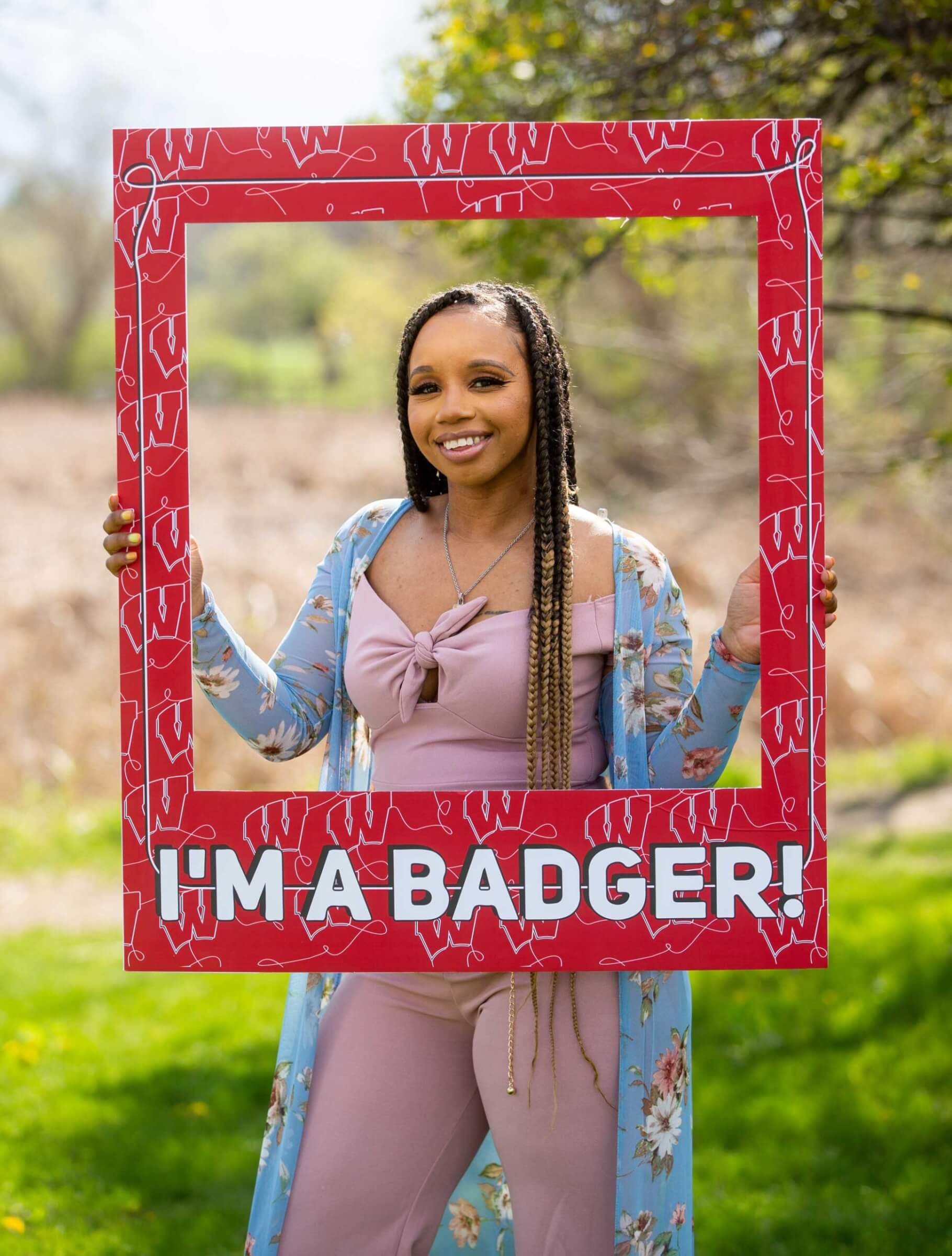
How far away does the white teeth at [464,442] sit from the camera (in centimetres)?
205

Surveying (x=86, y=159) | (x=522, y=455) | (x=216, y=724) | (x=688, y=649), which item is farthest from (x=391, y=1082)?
(x=86, y=159)

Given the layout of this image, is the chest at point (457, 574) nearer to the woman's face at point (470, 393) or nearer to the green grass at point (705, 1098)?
the woman's face at point (470, 393)

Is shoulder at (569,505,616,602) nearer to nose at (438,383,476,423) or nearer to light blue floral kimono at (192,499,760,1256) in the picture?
light blue floral kimono at (192,499,760,1256)

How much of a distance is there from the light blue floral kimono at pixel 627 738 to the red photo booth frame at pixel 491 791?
0.09 metres

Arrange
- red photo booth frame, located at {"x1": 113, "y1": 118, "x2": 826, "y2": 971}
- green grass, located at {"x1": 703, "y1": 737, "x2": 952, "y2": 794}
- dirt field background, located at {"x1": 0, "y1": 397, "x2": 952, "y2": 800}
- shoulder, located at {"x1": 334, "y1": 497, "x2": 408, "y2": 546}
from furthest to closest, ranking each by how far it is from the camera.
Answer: green grass, located at {"x1": 703, "y1": 737, "x2": 952, "y2": 794} < dirt field background, located at {"x1": 0, "y1": 397, "x2": 952, "y2": 800} < shoulder, located at {"x1": 334, "y1": 497, "x2": 408, "y2": 546} < red photo booth frame, located at {"x1": 113, "y1": 118, "x2": 826, "y2": 971}

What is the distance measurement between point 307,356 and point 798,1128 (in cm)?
1736

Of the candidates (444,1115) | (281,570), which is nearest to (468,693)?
(444,1115)

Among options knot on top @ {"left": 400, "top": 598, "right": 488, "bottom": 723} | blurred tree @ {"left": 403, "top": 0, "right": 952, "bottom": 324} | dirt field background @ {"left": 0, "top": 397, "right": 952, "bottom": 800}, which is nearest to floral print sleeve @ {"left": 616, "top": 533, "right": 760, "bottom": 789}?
knot on top @ {"left": 400, "top": 598, "right": 488, "bottom": 723}

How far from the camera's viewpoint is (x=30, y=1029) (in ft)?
15.6

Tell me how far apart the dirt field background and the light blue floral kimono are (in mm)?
3819

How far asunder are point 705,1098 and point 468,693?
2.71 metres

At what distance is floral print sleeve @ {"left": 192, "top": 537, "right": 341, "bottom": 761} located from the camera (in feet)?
6.88

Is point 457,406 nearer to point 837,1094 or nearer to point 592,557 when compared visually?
point 592,557

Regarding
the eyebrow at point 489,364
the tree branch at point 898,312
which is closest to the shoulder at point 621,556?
the eyebrow at point 489,364
